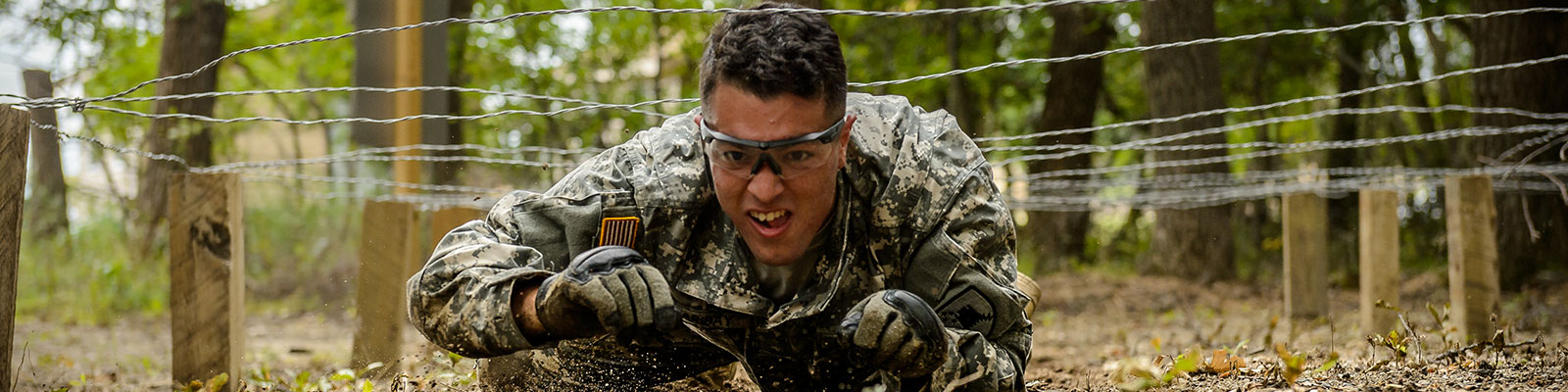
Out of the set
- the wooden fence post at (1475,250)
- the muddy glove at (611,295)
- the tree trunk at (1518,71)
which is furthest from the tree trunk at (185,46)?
the tree trunk at (1518,71)

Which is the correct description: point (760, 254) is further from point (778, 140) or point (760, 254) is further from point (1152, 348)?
point (1152, 348)

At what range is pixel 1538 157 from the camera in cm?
823

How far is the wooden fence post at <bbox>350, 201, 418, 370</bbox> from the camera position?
4812 mm

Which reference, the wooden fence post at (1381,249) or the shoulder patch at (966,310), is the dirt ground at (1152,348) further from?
the shoulder patch at (966,310)

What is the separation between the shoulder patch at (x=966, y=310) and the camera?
3064mm

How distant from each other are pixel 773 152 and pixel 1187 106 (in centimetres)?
761

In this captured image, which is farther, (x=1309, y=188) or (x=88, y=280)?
(x=88, y=280)

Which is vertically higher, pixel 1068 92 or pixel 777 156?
pixel 1068 92

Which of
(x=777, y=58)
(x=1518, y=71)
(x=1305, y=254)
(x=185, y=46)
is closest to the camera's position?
(x=777, y=58)

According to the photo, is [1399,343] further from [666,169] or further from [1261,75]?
[1261,75]

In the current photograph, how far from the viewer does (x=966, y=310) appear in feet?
10.1

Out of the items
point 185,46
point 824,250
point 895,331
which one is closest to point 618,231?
point 824,250

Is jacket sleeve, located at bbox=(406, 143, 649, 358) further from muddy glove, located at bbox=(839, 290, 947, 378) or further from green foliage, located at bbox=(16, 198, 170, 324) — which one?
green foliage, located at bbox=(16, 198, 170, 324)

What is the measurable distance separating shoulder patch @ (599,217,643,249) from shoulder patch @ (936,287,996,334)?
84cm
